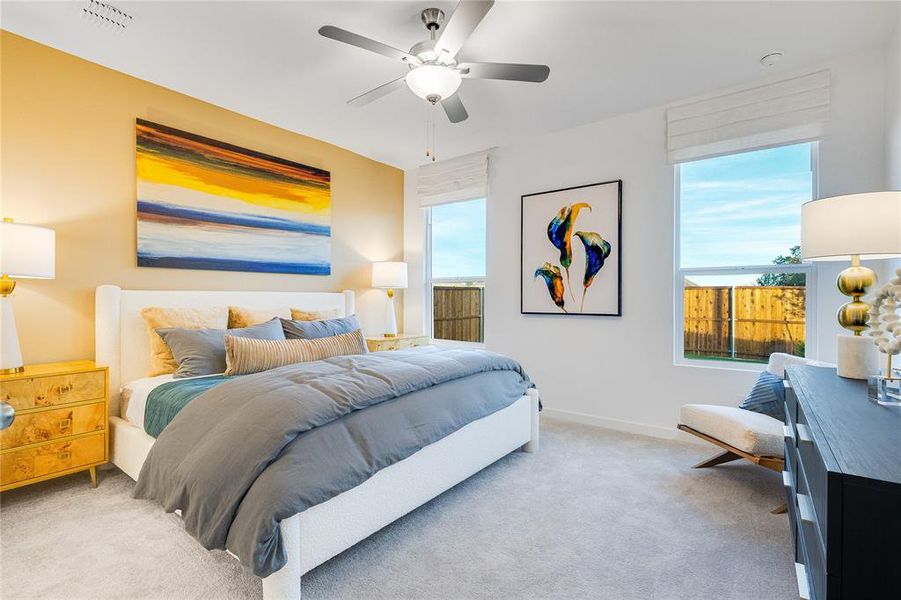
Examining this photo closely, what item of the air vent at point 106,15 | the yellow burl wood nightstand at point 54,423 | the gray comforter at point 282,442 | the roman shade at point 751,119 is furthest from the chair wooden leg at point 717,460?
the air vent at point 106,15

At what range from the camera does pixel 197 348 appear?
267cm

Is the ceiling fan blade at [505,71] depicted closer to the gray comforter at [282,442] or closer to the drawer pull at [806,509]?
the gray comforter at [282,442]

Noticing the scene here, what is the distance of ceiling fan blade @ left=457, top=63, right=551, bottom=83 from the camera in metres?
2.16

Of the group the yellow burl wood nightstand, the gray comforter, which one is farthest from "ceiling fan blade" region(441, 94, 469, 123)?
the yellow burl wood nightstand

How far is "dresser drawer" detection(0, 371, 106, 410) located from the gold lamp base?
379cm

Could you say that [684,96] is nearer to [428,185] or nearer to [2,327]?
[428,185]

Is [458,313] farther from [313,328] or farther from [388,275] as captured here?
[313,328]

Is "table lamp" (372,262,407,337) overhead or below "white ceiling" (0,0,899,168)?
below

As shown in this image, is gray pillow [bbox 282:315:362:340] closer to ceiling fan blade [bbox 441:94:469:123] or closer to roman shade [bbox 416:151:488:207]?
ceiling fan blade [bbox 441:94:469:123]

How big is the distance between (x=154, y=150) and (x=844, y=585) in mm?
3975

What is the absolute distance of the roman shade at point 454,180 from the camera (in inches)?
173

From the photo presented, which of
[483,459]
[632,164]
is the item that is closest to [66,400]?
[483,459]

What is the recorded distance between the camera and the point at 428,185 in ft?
15.8

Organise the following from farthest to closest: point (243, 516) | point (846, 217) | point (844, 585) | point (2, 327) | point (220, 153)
→ 1. point (220, 153)
2. point (2, 327)
3. point (846, 217)
4. point (243, 516)
5. point (844, 585)
